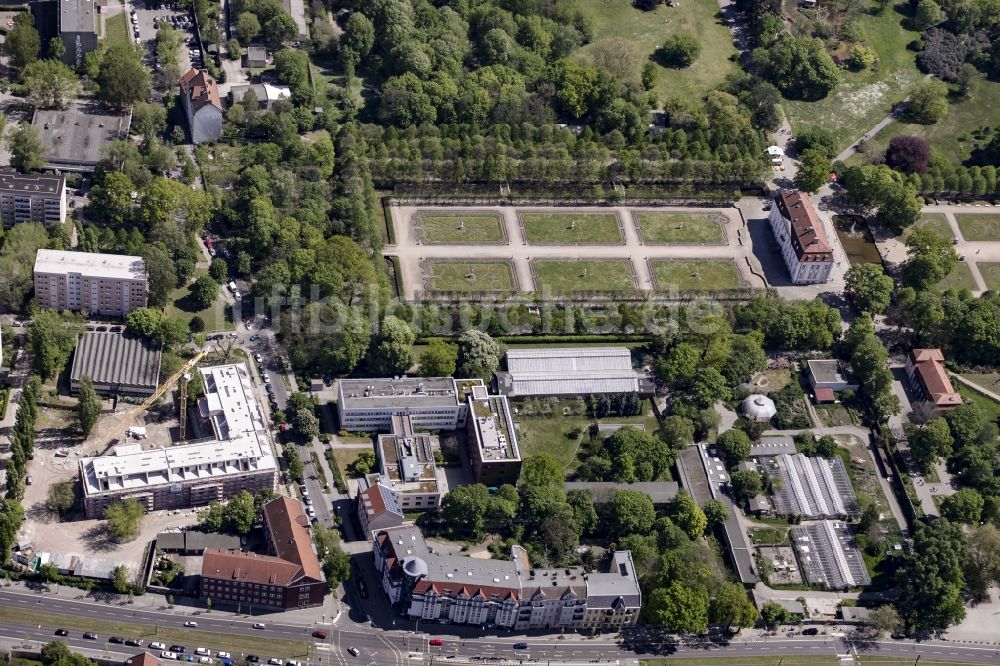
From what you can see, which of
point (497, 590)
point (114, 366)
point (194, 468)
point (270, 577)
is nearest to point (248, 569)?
point (270, 577)

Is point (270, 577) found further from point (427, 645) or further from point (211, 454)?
point (211, 454)

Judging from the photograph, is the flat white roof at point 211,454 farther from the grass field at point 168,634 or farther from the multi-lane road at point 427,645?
the grass field at point 168,634

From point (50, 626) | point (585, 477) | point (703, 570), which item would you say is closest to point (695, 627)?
point (703, 570)

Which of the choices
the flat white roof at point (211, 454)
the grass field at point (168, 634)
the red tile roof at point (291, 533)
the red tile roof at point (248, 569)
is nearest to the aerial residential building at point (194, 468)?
the flat white roof at point (211, 454)

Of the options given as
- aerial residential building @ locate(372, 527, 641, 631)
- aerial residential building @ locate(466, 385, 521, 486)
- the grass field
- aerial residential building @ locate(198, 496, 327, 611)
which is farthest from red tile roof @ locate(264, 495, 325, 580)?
aerial residential building @ locate(466, 385, 521, 486)

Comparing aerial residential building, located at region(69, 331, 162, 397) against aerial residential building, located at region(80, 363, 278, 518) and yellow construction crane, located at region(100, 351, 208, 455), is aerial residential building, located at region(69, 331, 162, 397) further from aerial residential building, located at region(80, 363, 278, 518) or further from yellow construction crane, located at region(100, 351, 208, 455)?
aerial residential building, located at region(80, 363, 278, 518)

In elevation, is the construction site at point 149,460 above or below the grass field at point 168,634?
above
